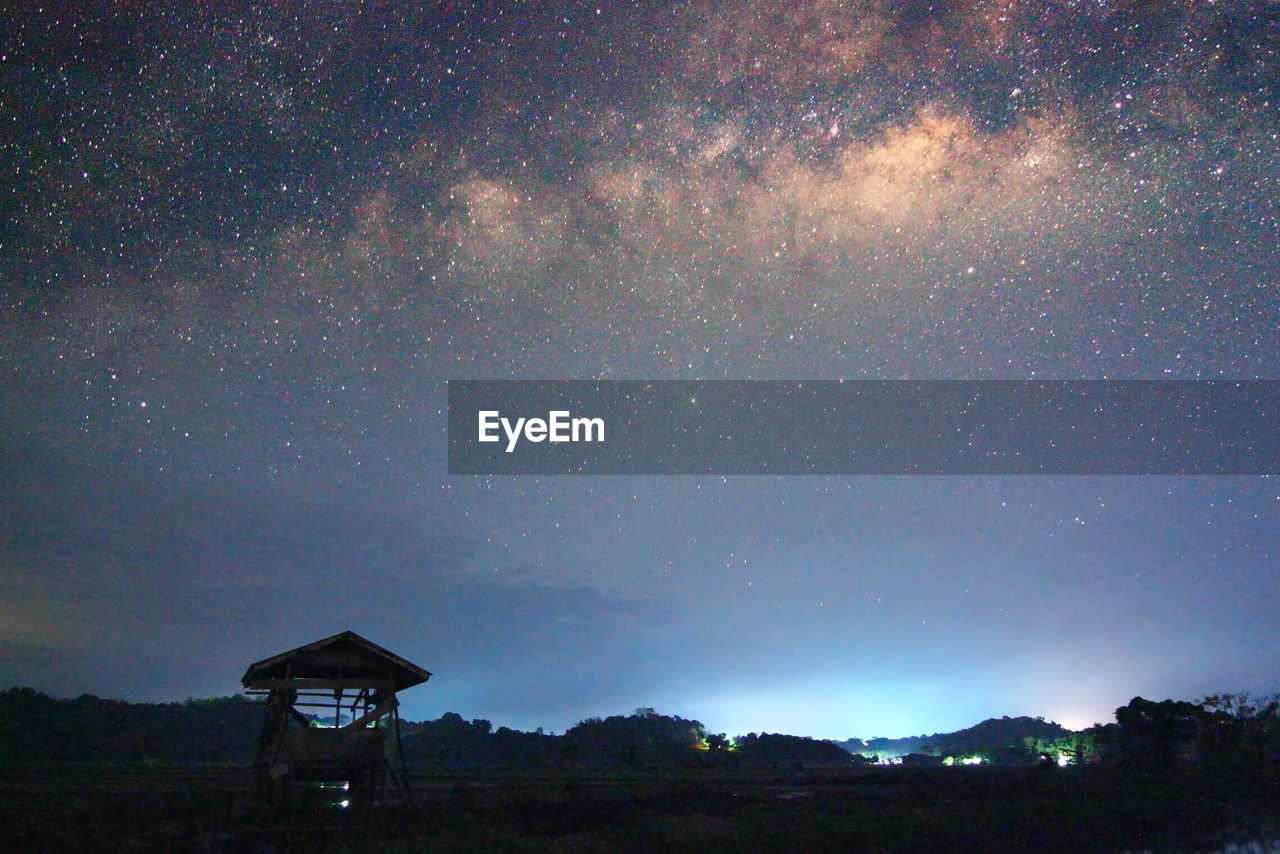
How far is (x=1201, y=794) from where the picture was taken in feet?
108

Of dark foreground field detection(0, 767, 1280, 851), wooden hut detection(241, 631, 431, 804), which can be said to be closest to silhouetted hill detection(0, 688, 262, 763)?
dark foreground field detection(0, 767, 1280, 851)

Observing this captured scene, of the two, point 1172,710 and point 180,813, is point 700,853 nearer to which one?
point 180,813

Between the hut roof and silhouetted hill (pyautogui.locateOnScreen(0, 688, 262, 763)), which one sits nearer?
the hut roof

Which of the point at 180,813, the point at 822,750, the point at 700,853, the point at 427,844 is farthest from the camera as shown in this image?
the point at 822,750

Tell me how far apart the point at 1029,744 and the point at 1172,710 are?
8627cm

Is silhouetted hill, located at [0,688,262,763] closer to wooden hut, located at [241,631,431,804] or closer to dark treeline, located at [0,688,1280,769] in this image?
dark treeline, located at [0,688,1280,769]

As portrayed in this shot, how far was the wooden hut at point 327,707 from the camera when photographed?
19.5 meters

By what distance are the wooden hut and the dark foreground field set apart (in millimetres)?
895

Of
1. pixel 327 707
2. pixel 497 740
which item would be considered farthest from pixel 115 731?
pixel 327 707

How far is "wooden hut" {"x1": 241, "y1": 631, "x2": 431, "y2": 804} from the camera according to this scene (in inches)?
768

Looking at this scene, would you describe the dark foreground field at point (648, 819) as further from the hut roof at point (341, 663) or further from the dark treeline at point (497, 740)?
the dark treeline at point (497, 740)

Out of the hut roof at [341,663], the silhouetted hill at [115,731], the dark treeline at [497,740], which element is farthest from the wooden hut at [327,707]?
the silhouetted hill at [115,731]

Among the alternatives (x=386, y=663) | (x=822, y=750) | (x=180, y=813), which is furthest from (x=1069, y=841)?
(x=822, y=750)

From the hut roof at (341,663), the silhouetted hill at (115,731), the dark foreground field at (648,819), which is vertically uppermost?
the hut roof at (341,663)
